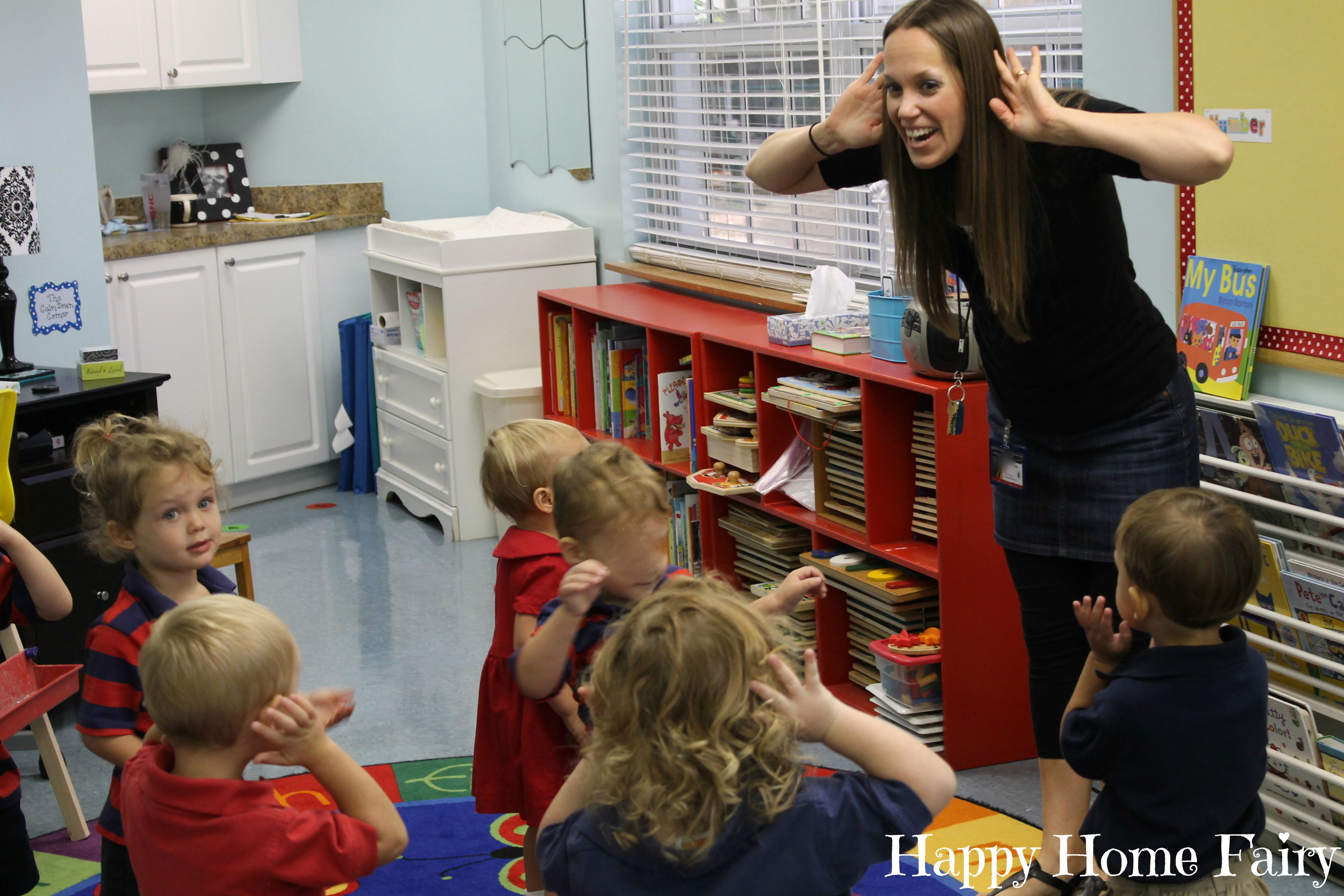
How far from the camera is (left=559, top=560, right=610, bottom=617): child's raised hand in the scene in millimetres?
1553

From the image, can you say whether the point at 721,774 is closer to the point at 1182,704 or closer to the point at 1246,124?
the point at 1182,704

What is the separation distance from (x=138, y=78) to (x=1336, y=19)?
4.17m

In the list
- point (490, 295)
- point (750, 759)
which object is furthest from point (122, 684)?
point (490, 295)

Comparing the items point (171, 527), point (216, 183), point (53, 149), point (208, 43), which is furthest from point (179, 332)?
point (171, 527)

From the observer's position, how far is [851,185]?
7.06ft

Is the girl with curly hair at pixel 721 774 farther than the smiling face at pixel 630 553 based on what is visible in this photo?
No

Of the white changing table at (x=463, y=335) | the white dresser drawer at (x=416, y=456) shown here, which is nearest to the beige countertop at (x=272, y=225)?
the white changing table at (x=463, y=335)

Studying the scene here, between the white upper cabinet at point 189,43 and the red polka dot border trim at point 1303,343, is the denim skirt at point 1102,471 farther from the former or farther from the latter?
the white upper cabinet at point 189,43

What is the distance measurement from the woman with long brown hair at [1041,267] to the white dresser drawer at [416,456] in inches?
116

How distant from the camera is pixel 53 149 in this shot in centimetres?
388

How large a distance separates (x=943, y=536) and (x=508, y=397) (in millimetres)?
2105

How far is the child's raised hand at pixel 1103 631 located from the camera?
178 centimetres

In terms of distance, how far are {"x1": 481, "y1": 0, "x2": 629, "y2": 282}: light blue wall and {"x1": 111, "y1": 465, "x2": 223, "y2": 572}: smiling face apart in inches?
119

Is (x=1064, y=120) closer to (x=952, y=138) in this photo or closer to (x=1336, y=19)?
(x=952, y=138)
